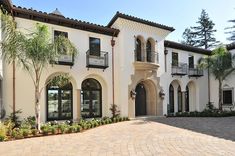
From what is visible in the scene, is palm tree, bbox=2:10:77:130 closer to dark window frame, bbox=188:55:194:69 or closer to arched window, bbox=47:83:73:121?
arched window, bbox=47:83:73:121

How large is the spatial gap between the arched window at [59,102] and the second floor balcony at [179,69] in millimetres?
9607

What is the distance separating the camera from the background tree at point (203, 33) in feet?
147

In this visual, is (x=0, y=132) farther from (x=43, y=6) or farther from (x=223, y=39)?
(x=223, y=39)

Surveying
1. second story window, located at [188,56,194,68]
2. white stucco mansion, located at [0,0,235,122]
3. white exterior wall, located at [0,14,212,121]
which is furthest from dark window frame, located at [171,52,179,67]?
second story window, located at [188,56,194,68]

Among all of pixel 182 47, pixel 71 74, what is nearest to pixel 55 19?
pixel 71 74

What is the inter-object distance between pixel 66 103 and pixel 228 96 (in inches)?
634

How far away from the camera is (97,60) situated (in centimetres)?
1680

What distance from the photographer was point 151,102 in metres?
19.8

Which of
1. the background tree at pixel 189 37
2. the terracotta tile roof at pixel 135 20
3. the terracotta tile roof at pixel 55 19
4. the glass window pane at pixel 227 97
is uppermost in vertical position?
the background tree at pixel 189 37

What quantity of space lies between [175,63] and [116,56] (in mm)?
6544

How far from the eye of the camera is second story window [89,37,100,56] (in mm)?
16969

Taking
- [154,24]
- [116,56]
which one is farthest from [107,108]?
[154,24]

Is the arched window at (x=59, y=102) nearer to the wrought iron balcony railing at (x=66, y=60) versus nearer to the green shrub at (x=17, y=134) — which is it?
the wrought iron balcony railing at (x=66, y=60)

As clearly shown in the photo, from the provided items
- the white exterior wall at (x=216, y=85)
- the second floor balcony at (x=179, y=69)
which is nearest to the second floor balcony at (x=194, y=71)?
the second floor balcony at (x=179, y=69)
